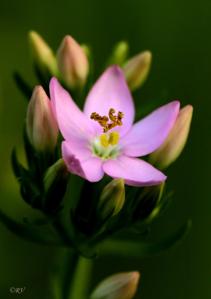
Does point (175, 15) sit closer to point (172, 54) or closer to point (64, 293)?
point (172, 54)

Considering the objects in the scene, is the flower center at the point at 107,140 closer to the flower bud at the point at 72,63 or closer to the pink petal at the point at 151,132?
the pink petal at the point at 151,132

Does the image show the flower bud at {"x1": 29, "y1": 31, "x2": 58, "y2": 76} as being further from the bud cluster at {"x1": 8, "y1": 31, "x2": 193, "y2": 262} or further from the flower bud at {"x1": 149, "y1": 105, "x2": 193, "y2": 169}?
the flower bud at {"x1": 149, "y1": 105, "x2": 193, "y2": 169}

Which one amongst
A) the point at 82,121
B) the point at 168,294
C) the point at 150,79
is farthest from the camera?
the point at 150,79

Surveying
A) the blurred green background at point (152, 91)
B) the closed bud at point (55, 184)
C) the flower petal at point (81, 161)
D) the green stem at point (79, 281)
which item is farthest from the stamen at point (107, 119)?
the blurred green background at point (152, 91)

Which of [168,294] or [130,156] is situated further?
[168,294]

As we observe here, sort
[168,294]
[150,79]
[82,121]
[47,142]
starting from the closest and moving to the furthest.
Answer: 1. [47,142]
2. [82,121]
3. [168,294]
4. [150,79]

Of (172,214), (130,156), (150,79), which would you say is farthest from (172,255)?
Answer: (130,156)
